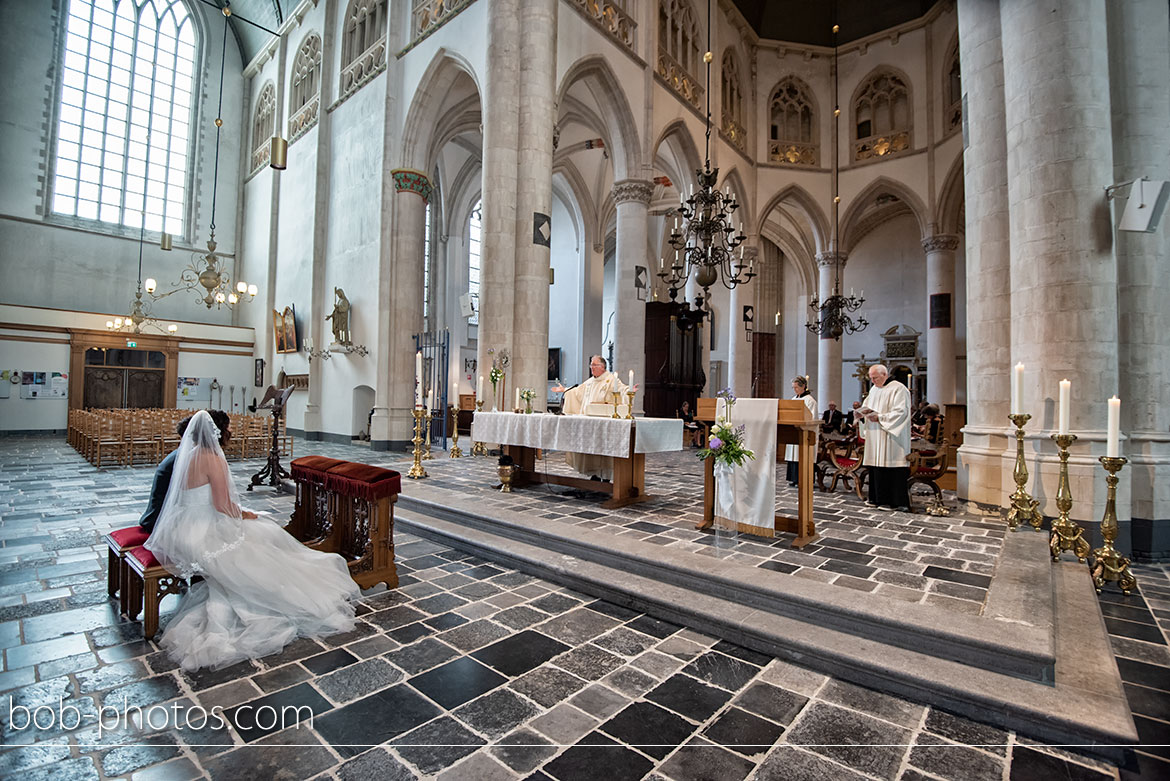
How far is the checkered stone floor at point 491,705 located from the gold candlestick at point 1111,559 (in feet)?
1.14

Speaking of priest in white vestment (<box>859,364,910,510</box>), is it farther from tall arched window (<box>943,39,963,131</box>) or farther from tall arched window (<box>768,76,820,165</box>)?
tall arched window (<box>768,76,820,165</box>)

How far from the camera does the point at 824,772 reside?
1.92m

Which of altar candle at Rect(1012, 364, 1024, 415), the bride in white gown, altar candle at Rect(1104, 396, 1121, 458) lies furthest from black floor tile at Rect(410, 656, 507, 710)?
altar candle at Rect(1012, 364, 1024, 415)

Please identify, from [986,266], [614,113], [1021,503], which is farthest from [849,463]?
[614,113]

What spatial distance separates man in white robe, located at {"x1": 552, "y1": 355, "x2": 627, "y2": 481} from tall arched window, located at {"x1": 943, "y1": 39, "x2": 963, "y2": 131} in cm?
1469

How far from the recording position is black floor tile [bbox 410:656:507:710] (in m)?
2.39

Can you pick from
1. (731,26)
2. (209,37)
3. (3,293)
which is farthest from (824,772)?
(209,37)

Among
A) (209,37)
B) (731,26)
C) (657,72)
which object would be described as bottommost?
(657,72)

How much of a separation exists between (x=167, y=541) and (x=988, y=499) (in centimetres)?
738

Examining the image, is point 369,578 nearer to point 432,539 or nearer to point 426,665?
point 426,665

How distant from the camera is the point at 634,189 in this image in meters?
12.9

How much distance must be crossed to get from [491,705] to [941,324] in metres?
16.2

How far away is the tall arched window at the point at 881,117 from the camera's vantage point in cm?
1628

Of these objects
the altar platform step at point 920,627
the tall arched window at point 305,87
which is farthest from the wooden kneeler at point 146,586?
the tall arched window at point 305,87
